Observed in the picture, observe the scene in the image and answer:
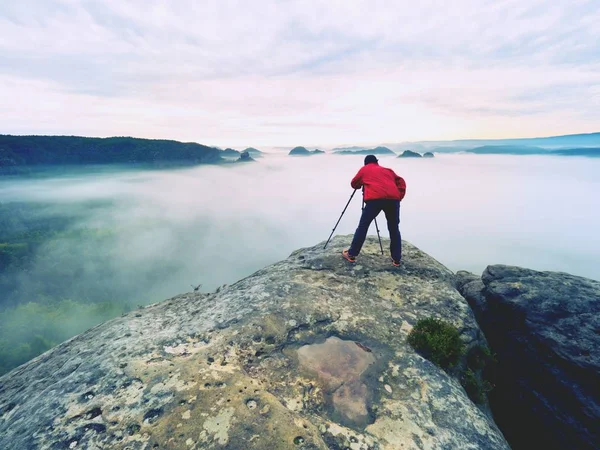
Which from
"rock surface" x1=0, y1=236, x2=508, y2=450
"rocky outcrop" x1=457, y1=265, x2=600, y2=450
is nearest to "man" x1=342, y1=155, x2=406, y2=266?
"rock surface" x1=0, y1=236, x2=508, y2=450

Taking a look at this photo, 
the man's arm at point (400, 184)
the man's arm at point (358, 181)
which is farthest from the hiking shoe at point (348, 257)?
the man's arm at point (400, 184)

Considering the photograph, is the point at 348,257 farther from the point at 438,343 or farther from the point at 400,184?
the point at 438,343

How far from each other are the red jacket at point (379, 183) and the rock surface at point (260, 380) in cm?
381

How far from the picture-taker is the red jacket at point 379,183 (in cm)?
1291

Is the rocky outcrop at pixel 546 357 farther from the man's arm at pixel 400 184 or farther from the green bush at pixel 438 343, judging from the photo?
the man's arm at pixel 400 184

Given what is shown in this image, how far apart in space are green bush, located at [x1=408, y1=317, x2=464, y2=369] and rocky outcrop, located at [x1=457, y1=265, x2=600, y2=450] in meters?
3.39

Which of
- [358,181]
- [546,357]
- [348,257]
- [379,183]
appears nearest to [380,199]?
[379,183]

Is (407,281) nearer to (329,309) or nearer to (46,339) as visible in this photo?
(329,309)

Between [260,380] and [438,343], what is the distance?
5338mm

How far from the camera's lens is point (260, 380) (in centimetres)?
764

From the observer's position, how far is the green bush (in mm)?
8875

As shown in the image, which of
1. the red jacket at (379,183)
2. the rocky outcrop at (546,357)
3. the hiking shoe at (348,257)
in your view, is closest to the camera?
the rocky outcrop at (546,357)

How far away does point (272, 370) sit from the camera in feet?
26.5

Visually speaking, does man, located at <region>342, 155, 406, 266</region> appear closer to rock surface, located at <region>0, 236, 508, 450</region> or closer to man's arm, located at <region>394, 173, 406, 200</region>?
man's arm, located at <region>394, 173, 406, 200</region>
